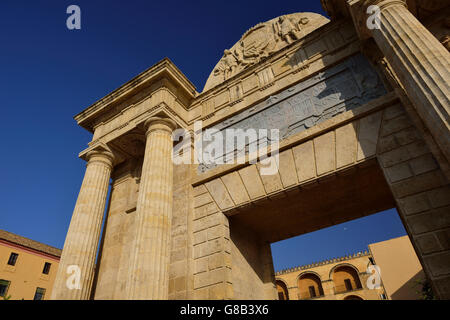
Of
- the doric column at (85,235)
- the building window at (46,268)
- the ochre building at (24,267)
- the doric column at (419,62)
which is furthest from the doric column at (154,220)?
the building window at (46,268)

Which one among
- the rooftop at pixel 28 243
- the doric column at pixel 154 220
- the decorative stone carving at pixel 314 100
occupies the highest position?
the rooftop at pixel 28 243

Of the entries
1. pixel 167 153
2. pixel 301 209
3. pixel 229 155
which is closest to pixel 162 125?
pixel 167 153

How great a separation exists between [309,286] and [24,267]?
1266 inches

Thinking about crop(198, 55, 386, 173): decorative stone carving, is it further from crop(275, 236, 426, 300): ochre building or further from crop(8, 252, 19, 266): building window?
crop(8, 252, 19, 266): building window

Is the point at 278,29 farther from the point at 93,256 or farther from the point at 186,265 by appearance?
the point at 93,256

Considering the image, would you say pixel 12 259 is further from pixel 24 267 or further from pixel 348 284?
pixel 348 284

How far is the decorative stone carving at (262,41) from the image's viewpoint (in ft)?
28.3

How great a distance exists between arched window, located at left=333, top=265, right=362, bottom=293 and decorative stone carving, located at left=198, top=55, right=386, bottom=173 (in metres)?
34.5

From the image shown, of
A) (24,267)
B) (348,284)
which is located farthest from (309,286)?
(24,267)

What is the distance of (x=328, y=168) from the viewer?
6.05 m

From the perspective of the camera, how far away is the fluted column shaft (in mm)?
4156

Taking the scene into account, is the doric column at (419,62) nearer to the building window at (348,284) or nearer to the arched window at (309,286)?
the building window at (348,284)

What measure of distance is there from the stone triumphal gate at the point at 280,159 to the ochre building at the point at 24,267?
25.0 meters
